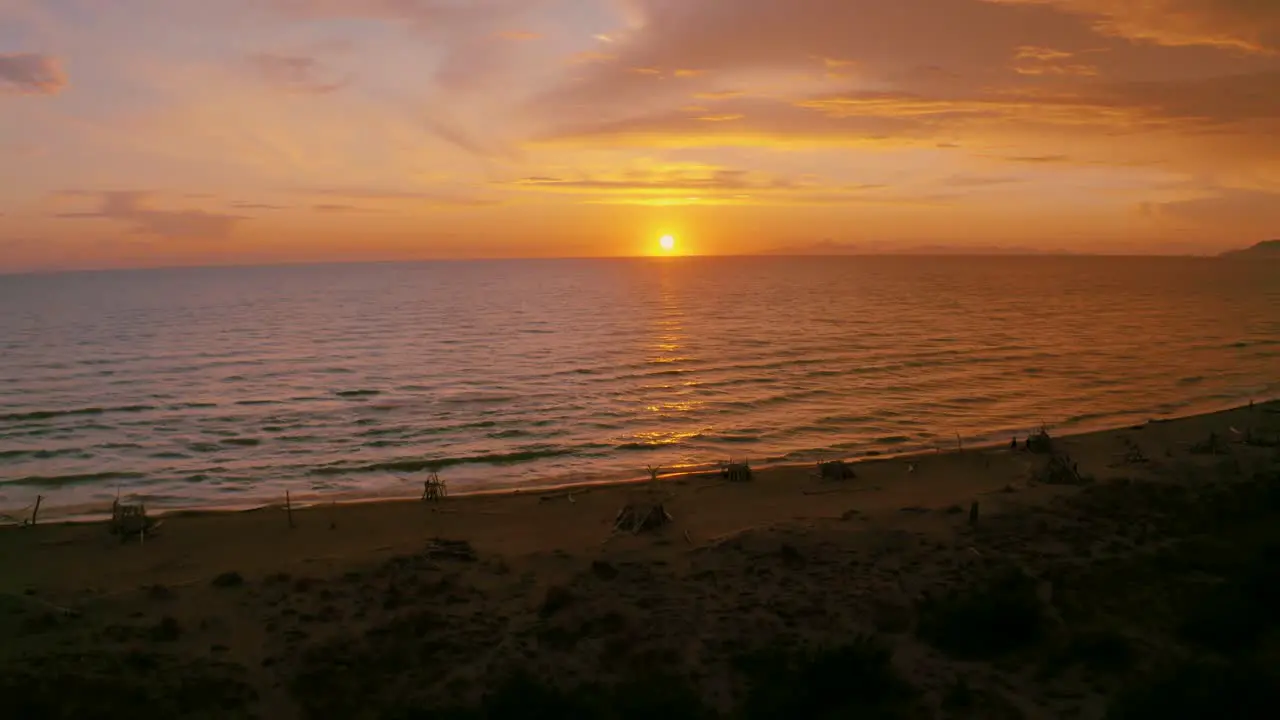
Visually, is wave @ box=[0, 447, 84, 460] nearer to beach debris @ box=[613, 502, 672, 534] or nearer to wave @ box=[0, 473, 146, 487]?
wave @ box=[0, 473, 146, 487]

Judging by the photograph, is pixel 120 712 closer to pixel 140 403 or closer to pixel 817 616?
pixel 817 616

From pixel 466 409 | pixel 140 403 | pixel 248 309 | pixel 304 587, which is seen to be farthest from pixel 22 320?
pixel 304 587

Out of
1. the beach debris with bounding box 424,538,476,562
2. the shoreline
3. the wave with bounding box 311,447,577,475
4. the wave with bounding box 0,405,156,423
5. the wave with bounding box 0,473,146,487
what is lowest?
the shoreline

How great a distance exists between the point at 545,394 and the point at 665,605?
2379cm

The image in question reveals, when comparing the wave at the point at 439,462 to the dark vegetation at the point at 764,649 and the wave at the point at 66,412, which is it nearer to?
the dark vegetation at the point at 764,649

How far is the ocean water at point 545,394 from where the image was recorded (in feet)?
78.6

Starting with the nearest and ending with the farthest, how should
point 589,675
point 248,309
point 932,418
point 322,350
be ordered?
point 589,675, point 932,418, point 322,350, point 248,309

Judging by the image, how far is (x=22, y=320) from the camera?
3346 inches

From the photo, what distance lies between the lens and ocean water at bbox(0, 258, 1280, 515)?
24.0 meters

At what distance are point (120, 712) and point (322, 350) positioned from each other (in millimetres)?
46394

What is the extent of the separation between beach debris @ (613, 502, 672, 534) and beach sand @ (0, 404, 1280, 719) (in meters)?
0.32

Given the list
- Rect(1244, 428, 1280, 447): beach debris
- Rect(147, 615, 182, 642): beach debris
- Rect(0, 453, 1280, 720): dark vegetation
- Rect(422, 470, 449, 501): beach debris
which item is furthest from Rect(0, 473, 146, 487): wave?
Rect(1244, 428, 1280, 447): beach debris

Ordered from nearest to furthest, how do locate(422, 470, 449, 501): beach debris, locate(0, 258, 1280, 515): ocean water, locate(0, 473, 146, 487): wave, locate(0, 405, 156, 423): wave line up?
locate(422, 470, 449, 501): beach debris, locate(0, 473, 146, 487): wave, locate(0, 258, 1280, 515): ocean water, locate(0, 405, 156, 423): wave

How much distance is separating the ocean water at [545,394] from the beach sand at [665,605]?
5.75 m
